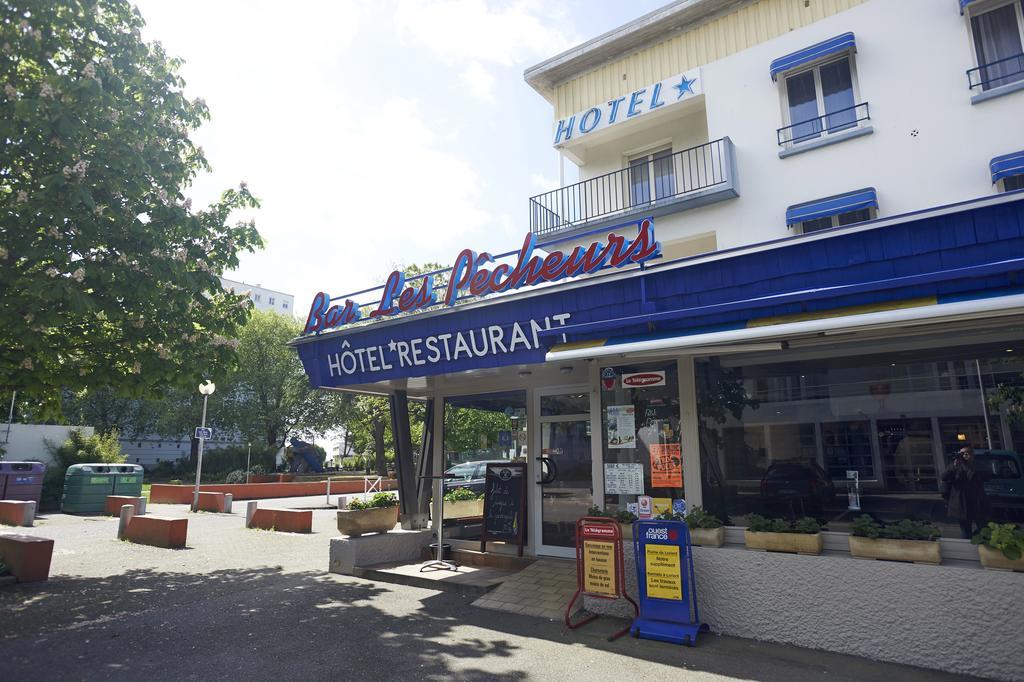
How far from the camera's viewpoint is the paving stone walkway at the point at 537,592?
6.94 m

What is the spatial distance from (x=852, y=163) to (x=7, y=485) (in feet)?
74.3

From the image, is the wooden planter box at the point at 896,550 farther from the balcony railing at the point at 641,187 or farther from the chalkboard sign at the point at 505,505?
the balcony railing at the point at 641,187

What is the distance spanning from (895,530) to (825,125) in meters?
8.05

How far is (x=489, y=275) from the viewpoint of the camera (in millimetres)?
8086

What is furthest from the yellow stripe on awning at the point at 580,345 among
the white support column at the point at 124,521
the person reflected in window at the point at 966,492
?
the white support column at the point at 124,521

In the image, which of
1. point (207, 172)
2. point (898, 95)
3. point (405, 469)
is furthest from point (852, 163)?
point (207, 172)

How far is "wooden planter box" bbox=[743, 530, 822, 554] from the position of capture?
5.75 m

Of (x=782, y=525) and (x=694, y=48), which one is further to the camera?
(x=694, y=48)

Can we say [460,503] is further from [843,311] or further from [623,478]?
[843,311]

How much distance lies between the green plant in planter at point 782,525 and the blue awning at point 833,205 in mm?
6060

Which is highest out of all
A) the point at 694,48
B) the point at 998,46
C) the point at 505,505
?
the point at 694,48

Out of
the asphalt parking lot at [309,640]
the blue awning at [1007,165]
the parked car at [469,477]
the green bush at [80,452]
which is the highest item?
the blue awning at [1007,165]

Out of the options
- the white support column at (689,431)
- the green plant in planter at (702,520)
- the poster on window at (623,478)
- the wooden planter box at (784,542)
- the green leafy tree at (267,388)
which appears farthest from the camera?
the green leafy tree at (267,388)

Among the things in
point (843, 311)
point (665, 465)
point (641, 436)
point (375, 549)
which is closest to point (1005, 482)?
point (843, 311)
